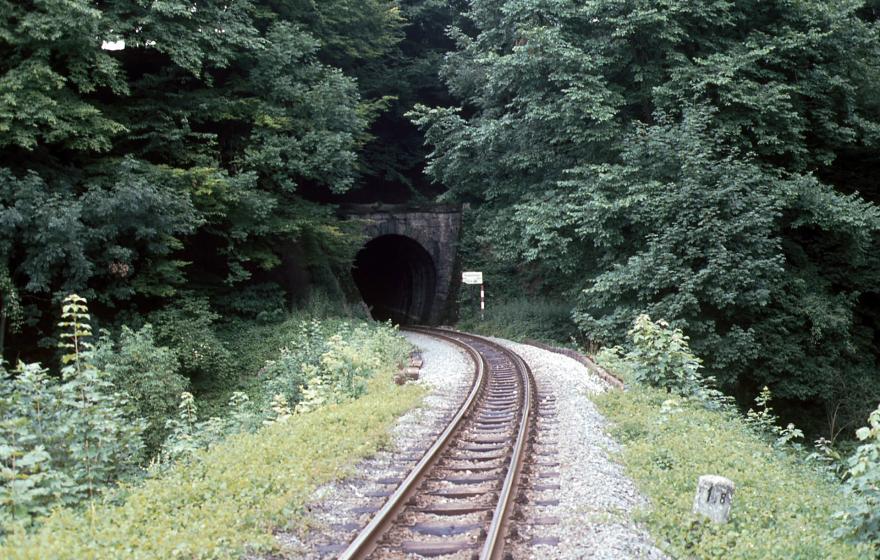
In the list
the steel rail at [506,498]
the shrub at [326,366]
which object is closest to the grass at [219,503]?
the steel rail at [506,498]

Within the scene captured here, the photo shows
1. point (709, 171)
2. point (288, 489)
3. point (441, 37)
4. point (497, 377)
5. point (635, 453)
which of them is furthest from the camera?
point (441, 37)

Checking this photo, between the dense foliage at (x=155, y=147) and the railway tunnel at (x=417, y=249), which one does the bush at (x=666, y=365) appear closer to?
the dense foliage at (x=155, y=147)

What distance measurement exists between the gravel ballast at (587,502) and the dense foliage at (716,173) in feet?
21.0

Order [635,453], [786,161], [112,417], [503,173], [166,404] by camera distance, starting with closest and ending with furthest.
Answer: [112,417]
[635,453]
[166,404]
[786,161]
[503,173]

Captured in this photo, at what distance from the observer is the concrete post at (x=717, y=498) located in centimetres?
524

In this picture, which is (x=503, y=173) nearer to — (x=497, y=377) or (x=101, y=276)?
(x=497, y=377)

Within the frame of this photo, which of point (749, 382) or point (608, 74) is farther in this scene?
point (608, 74)

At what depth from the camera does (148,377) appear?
13.1 meters

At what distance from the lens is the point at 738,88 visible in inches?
656

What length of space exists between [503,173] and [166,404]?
45.5 feet

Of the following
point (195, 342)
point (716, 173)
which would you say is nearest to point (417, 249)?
point (195, 342)

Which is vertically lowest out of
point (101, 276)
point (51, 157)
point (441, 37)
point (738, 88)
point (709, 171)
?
point (101, 276)

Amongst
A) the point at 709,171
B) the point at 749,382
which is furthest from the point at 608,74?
the point at 749,382

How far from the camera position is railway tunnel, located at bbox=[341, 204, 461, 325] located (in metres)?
30.8
